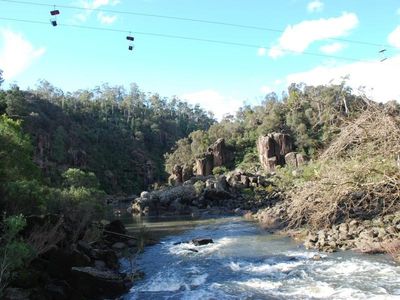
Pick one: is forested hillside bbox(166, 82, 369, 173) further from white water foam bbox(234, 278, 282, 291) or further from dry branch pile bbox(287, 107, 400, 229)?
dry branch pile bbox(287, 107, 400, 229)

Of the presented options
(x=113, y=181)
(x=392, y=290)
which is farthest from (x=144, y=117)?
(x=392, y=290)

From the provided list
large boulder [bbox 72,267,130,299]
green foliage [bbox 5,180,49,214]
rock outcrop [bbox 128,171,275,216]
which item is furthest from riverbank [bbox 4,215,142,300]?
rock outcrop [bbox 128,171,275,216]

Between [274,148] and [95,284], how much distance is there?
57951 mm

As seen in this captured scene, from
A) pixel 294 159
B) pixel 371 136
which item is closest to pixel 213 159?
pixel 294 159

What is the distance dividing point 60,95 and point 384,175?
414ft

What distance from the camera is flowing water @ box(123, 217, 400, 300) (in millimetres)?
13531

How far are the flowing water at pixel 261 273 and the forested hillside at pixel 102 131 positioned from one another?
4794cm

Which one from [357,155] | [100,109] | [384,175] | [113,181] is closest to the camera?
[384,175]

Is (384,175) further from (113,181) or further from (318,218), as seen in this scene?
(113,181)

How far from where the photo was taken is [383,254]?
17.5m

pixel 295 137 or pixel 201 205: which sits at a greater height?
pixel 295 137

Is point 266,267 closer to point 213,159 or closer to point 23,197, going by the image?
point 23,197

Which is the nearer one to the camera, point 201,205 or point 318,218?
point 318,218

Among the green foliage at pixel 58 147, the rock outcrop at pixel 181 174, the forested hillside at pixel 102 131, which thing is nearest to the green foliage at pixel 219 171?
the rock outcrop at pixel 181 174
